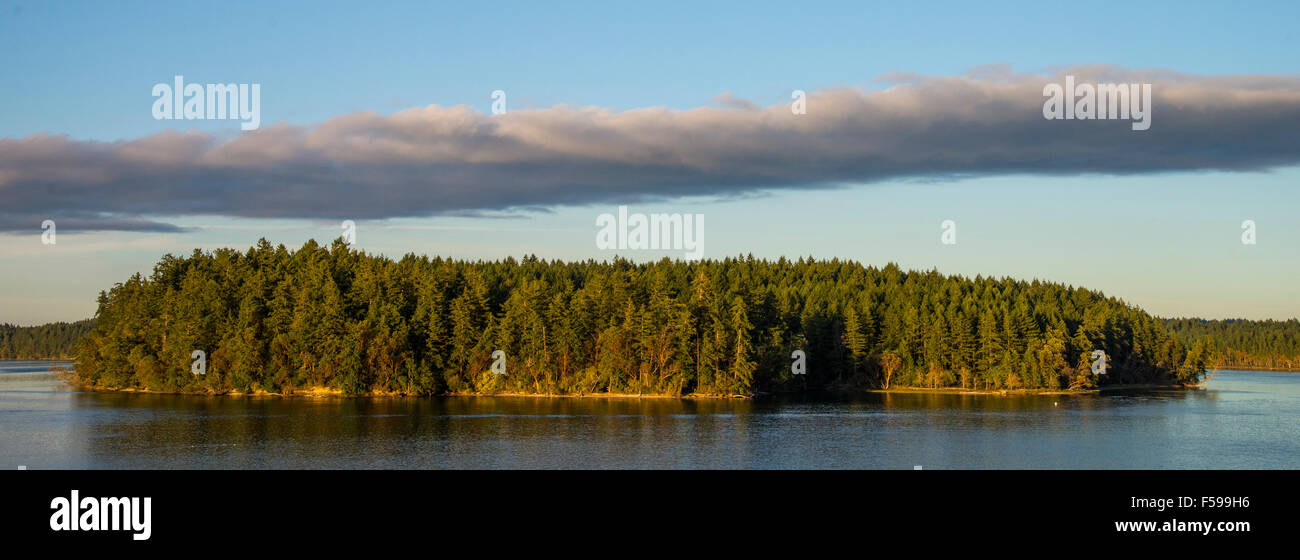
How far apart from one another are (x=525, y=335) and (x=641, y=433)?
4791cm

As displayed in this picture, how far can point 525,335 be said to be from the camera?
117 m

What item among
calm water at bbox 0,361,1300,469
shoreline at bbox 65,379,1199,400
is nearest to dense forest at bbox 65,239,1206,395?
shoreline at bbox 65,379,1199,400

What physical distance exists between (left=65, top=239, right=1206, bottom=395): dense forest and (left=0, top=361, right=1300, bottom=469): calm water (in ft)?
27.0

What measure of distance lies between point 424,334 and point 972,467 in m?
77.7

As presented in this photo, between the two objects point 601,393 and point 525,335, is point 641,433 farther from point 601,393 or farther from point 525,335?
point 525,335

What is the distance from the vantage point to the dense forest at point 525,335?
114 m

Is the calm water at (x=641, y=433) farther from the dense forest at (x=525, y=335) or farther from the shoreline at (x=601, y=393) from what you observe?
the dense forest at (x=525, y=335)

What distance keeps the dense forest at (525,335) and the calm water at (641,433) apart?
822 cm

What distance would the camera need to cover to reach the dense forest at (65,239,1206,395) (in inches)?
4478
